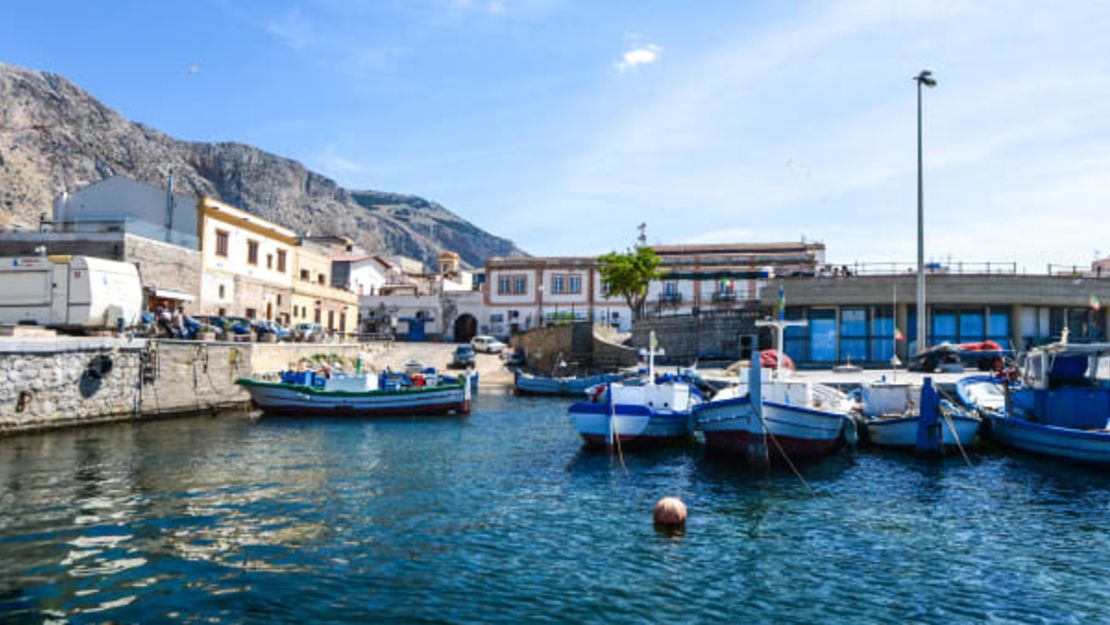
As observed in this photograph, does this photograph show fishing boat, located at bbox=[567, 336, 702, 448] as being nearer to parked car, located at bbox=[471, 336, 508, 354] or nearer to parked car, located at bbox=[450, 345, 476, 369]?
parked car, located at bbox=[450, 345, 476, 369]

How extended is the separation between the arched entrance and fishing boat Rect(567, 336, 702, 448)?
165 feet

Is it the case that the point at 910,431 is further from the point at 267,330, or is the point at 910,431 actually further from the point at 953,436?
the point at 267,330

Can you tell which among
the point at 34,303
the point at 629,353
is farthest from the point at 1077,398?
the point at 34,303

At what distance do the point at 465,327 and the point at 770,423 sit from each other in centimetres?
5656

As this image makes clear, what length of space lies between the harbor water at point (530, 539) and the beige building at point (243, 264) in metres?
23.5

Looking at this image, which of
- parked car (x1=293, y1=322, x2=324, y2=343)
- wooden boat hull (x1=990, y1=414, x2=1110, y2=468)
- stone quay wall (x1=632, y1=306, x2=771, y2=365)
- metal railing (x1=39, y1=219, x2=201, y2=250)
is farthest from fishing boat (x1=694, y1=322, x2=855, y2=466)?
metal railing (x1=39, y1=219, x2=201, y2=250)

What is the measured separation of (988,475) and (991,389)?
38.3 feet

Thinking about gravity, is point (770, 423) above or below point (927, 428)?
above

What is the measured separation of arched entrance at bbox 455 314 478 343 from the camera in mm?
73375

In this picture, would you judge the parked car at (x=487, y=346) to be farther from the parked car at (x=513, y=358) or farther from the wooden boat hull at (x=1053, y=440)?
the wooden boat hull at (x=1053, y=440)

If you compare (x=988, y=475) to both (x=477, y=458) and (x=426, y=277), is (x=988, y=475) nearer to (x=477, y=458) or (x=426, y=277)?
(x=477, y=458)

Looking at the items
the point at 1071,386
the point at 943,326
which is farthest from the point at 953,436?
the point at 943,326

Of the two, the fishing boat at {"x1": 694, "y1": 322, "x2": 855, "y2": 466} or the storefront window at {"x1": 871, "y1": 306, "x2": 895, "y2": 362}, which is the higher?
the storefront window at {"x1": 871, "y1": 306, "x2": 895, "y2": 362}

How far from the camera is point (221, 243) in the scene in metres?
43.9
